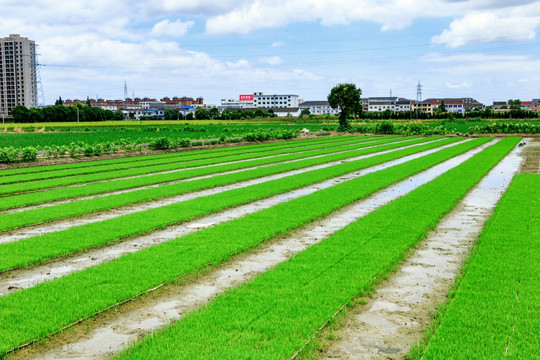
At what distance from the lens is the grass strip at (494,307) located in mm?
5328

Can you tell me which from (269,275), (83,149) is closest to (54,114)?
(83,149)

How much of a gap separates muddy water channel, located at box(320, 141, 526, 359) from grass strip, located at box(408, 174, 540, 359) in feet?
0.71

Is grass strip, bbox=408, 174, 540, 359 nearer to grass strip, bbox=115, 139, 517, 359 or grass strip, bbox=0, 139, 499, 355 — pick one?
grass strip, bbox=115, 139, 517, 359

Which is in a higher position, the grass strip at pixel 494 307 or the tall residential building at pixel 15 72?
the tall residential building at pixel 15 72

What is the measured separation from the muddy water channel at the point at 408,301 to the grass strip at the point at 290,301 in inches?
11.3

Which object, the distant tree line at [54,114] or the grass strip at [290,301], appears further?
the distant tree line at [54,114]

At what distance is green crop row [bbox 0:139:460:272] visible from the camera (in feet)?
30.2

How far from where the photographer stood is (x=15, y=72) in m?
178

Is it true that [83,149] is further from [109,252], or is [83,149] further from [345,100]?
[345,100]

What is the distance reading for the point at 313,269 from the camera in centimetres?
822

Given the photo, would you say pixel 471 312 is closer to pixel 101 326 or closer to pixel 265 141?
pixel 101 326

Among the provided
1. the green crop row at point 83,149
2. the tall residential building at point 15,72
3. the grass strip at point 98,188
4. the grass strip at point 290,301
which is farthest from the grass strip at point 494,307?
the tall residential building at point 15,72

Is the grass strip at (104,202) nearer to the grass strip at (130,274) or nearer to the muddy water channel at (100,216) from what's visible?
the muddy water channel at (100,216)

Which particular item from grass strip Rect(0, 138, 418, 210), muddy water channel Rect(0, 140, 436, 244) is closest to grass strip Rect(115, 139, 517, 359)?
muddy water channel Rect(0, 140, 436, 244)
